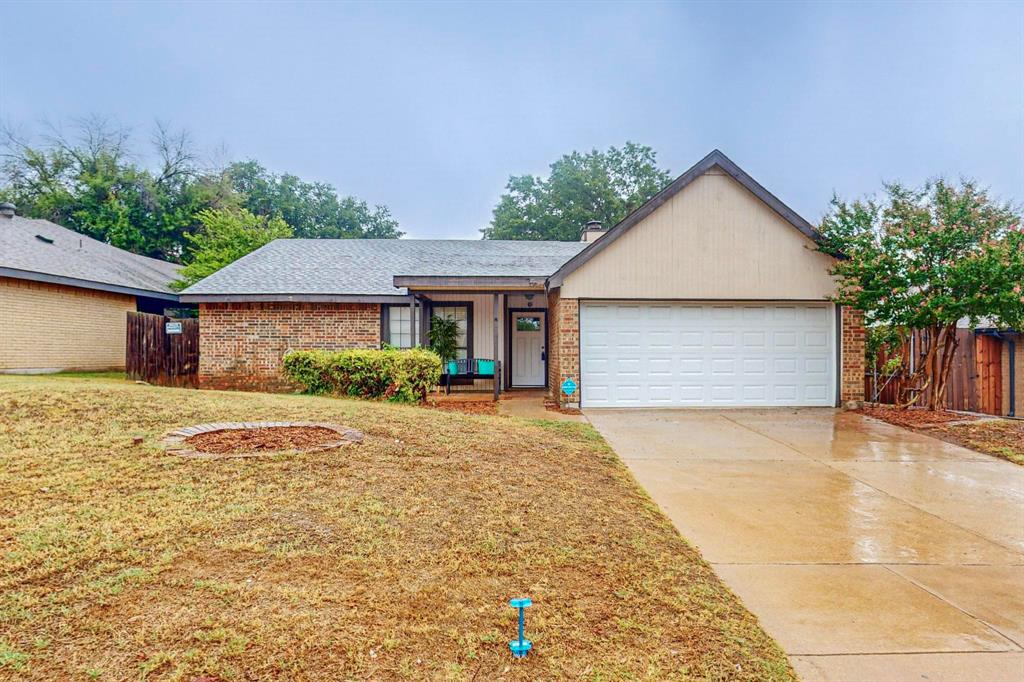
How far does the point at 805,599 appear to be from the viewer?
3.05m

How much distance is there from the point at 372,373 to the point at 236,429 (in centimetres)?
438

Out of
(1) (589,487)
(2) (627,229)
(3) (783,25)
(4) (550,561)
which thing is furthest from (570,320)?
(3) (783,25)

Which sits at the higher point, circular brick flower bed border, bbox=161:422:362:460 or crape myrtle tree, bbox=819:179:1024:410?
crape myrtle tree, bbox=819:179:1024:410

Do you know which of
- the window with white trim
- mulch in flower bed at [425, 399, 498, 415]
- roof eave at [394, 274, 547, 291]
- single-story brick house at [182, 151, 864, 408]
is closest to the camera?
mulch in flower bed at [425, 399, 498, 415]

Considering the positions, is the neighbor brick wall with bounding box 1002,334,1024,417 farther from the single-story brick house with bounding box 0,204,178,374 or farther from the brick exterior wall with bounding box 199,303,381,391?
the single-story brick house with bounding box 0,204,178,374

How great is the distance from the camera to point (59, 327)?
535 inches

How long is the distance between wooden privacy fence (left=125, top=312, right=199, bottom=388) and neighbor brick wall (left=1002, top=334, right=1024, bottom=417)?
709 inches

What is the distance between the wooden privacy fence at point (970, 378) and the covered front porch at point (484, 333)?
7.71 m

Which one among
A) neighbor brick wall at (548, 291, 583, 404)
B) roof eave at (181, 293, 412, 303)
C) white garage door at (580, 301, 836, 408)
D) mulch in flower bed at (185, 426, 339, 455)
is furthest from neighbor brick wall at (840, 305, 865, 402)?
roof eave at (181, 293, 412, 303)

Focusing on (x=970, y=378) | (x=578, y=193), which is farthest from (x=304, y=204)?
(x=970, y=378)

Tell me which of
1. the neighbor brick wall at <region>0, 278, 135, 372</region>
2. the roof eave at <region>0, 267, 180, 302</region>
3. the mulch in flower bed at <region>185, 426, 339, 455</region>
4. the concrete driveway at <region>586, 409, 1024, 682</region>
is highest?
the roof eave at <region>0, 267, 180, 302</region>

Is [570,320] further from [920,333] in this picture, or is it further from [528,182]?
[528,182]

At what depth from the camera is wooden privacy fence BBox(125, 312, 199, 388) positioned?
12.4 metres

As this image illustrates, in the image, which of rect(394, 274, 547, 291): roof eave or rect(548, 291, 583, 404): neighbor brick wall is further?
rect(394, 274, 547, 291): roof eave
